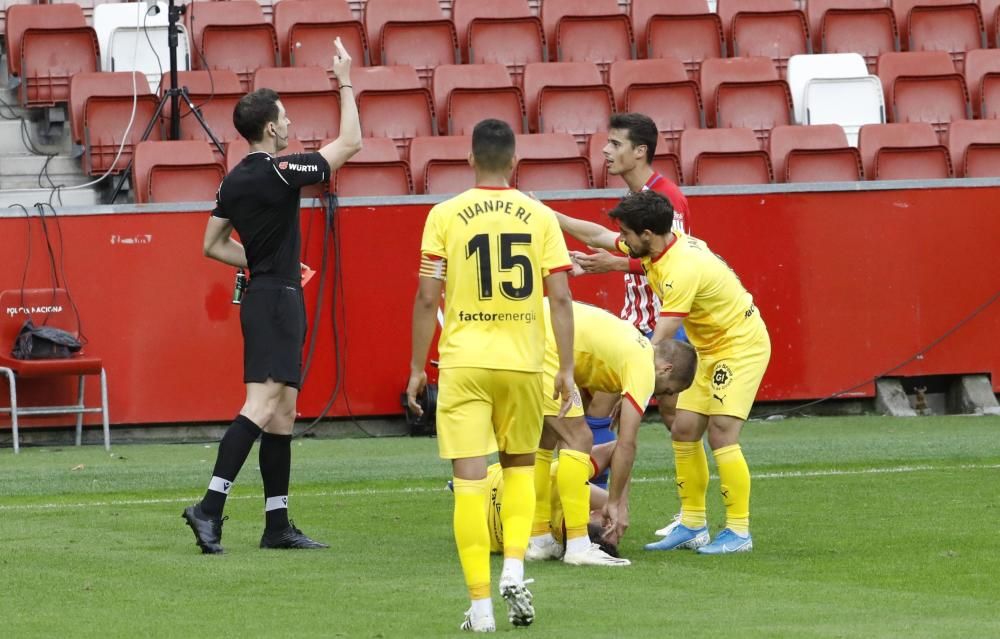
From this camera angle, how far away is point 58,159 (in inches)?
625

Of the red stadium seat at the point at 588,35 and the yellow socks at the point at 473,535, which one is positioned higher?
the red stadium seat at the point at 588,35

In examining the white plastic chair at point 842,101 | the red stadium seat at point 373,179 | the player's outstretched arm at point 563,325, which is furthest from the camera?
the white plastic chair at point 842,101

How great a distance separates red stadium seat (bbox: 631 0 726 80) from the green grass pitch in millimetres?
6264

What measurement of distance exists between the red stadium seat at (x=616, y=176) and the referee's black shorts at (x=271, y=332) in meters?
6.88

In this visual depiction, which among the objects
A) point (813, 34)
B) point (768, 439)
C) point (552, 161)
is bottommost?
point (768, 439)

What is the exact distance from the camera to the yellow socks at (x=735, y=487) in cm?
797

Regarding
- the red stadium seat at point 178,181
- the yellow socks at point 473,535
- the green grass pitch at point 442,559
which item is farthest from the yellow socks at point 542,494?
the red stadium seat at point 178,181

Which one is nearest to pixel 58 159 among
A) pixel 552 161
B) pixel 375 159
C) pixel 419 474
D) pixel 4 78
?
pixel 4 78

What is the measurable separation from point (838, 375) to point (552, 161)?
10.3ft

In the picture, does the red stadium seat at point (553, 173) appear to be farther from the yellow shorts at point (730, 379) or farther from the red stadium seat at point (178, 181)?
the yellow shorts at point (730, 379)

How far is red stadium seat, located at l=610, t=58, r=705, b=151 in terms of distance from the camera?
16.2 m

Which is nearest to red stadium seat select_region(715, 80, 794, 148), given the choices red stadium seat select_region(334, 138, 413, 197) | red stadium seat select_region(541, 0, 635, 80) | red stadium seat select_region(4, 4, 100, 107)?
red stadium seat select_region(541, 0, 635, 80)

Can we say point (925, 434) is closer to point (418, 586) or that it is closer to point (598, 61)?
point (598, 61)

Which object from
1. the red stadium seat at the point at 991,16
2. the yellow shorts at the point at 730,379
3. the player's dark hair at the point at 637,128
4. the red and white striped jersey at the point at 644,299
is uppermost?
the red stadium seat at the point at 991,16
